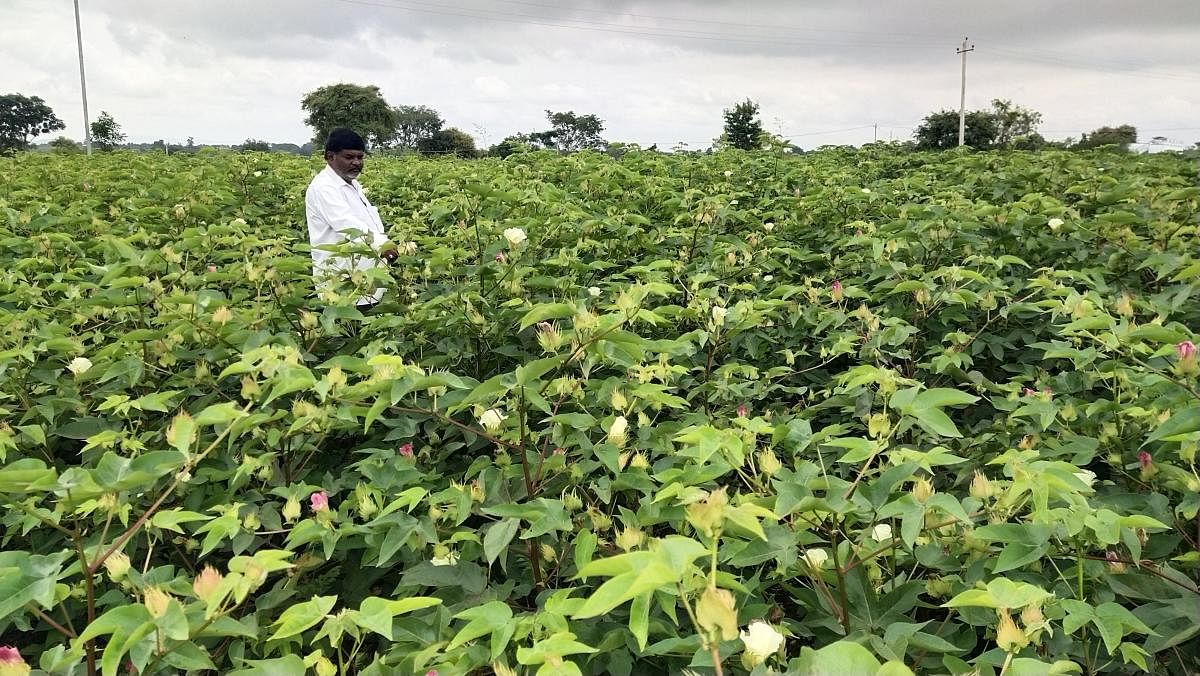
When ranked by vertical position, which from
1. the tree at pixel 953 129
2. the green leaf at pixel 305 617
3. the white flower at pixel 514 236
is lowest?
the green leaf at pixel 305 617

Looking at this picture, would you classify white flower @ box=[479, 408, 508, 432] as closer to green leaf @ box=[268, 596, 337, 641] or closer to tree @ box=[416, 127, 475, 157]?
green leaf @ box=[268, 596, 337, 641]

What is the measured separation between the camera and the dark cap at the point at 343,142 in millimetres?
3391

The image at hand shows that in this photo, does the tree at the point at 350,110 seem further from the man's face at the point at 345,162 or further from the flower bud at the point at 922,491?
the flower bud at the point at 922,491

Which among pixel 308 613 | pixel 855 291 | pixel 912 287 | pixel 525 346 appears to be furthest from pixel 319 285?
pixel 912 287

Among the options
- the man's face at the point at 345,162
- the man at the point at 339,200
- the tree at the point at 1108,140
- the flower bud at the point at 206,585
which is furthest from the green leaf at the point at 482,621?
the tree at the point at 1108,140

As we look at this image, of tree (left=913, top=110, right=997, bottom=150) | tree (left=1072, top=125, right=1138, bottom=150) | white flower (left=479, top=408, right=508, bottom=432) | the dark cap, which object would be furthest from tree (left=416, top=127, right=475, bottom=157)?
white flower (left=479, top=408, right=508, bottom=432)

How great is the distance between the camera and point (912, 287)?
2084 mm

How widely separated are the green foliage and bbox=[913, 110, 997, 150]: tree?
18153 millimetres

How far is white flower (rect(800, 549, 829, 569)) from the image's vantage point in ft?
3.40

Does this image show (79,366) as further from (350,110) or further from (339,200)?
(350,110)

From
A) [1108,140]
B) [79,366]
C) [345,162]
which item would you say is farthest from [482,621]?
[1108,140]

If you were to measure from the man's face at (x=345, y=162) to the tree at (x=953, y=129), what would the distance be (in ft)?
58.8

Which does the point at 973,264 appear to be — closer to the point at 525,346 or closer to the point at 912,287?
the point at 912,287

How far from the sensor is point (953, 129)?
75.8 feet
